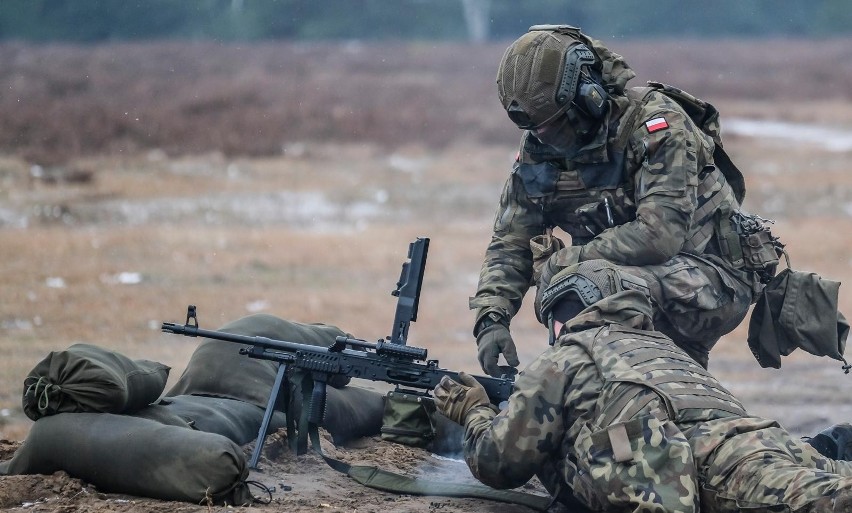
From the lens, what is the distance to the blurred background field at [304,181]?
10.6 m

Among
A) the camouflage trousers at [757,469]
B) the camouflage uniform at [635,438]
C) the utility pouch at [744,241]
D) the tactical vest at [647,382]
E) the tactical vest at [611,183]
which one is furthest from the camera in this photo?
the utility pouch at [744,241]

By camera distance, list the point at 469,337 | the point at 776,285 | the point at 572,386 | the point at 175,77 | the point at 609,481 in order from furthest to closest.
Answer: the point at 175,77 < the point at 469,337 < the point at 776,285 < the point at 572,386 < the point at 609,481

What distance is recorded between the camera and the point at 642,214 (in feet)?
17.6

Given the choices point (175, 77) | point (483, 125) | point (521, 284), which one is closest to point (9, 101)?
point (175, 77)

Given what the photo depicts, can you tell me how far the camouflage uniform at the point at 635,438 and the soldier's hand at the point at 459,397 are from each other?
0.13 meters

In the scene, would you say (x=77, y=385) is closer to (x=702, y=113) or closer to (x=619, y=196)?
(x=619, y=196)

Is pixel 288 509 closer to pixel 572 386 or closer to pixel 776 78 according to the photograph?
pixel 572 386

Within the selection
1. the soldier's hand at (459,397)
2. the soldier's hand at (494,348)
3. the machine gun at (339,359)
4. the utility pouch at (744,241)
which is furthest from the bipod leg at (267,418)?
the utility pouch at (744,241)

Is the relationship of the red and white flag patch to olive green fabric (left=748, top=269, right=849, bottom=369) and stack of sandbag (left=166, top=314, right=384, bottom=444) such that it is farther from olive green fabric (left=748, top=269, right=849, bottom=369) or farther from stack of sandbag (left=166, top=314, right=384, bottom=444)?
stack of sandbag (left=166, top=314, right=384, bottom=444)

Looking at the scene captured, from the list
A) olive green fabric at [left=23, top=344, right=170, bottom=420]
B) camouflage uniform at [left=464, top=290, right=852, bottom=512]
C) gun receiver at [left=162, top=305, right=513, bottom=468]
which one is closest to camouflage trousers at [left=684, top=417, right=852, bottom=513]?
camouflage uniform at [left=464, top=290, right=852, bottom=512]

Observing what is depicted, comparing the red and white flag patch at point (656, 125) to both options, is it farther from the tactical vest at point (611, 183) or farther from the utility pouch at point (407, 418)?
the utility pouch at point (407, 418)

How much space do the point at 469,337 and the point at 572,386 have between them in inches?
263

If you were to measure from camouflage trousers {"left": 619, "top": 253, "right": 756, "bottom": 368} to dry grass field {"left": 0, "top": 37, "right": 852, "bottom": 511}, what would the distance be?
1.88 metres

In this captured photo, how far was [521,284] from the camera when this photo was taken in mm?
5961
